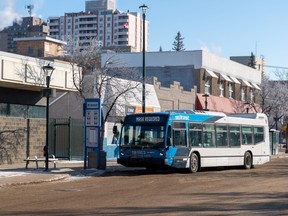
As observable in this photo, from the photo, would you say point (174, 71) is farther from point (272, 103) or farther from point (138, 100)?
point (138, 100)

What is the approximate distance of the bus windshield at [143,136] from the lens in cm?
2599

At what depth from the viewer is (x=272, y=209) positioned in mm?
13727

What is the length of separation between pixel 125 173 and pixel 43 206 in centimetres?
1308

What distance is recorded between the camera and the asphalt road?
43.8 ft

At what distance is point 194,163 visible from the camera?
89.8ft

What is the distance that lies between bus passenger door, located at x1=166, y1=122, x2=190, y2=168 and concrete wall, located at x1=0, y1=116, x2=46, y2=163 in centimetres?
918

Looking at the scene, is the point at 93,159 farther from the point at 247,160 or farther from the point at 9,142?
the point at 247,160

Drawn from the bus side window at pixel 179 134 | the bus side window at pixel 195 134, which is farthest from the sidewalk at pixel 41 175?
the bus side window at pixel 195 134

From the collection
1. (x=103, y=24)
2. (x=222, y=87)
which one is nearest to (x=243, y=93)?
(x=222, y=87)

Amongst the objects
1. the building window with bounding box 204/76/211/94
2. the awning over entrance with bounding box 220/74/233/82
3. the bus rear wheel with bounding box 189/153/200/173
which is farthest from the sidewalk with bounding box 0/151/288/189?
the awning over entrance with bounding box 220/74/233/82

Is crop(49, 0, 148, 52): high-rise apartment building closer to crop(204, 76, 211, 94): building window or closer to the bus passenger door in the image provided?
crop(204, 76, 211, 94): building window

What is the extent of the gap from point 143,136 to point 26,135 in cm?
827

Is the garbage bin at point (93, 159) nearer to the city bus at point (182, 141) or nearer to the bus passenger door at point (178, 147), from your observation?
the city bus at point (182, 141)

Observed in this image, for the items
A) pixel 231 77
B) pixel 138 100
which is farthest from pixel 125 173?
pixel 231 77
